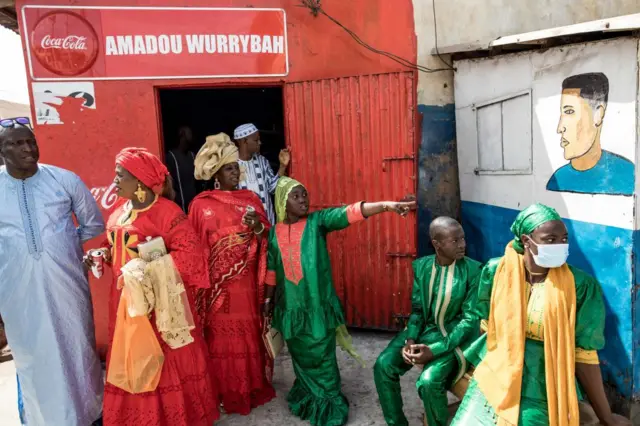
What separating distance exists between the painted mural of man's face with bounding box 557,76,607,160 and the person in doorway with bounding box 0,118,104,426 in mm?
3249

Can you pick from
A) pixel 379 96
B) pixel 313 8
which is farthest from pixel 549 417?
pixel 313 8

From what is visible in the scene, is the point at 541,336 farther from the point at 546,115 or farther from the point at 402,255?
the point at 402,255

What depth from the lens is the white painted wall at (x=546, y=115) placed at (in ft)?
8.72

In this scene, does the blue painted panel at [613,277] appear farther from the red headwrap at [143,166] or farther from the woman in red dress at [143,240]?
the red headwrap at [143,166]

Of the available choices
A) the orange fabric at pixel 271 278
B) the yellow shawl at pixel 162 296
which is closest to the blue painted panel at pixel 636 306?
the orange fabric at pixel 271 278

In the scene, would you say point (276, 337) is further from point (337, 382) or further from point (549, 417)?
point (549, 417)

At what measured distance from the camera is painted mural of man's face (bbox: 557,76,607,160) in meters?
2.82

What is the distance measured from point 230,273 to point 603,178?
2.40 meters

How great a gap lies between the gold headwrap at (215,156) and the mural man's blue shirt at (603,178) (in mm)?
2181

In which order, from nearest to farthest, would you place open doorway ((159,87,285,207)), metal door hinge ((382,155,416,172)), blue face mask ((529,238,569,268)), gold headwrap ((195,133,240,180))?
blue face mask ((529,238,569,268)) < gold headwrap ((195,133,240,180)) < metal door hinge ((382,155,416,172)) < open doorway ((159,87,285,207))

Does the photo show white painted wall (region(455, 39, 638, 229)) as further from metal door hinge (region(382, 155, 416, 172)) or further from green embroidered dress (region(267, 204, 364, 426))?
green embroidered dress (region(267, 204, 364, 426))

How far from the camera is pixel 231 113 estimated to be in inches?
294

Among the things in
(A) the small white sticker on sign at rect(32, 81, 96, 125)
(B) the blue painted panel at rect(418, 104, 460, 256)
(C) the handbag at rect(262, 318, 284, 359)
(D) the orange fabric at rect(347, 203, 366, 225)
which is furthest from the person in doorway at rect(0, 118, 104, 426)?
(B) the blue painted panel at rect(418, 104, 460, 256)

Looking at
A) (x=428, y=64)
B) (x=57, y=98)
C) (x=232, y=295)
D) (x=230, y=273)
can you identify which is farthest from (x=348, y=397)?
(x=57, y=98)
